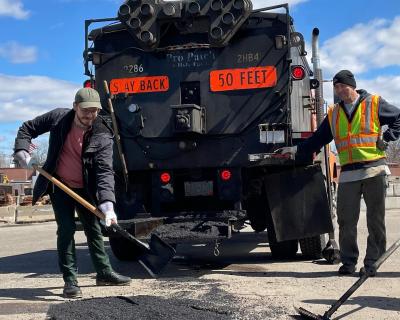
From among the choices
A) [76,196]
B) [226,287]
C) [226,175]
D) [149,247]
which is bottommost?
[226,287]

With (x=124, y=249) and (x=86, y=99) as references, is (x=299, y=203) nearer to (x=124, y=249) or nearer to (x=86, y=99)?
(x=124, y=249)

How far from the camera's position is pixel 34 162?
5586 mm

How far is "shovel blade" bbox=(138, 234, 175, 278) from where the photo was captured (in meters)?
5.30

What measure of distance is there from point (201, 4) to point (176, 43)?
60cm

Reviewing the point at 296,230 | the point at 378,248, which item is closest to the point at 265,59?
the point at 296,230

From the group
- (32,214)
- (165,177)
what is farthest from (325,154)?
(32,214)

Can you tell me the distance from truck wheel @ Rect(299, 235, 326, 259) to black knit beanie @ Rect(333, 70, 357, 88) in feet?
6.71

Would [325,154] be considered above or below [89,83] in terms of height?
below

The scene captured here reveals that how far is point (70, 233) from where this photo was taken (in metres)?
5.31

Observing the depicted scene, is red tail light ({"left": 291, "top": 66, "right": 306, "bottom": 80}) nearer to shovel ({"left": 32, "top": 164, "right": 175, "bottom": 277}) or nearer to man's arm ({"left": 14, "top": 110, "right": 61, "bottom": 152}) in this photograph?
shovel ({"left": 32, "top": 164, "right": 175, "bottom": 277})

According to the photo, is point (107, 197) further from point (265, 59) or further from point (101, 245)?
point (265, 59)

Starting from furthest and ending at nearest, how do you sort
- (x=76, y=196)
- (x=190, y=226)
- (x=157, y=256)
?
(x=190, y=226)
(x=157, y=256)
(x=76, y=196)

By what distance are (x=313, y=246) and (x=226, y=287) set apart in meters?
1.90

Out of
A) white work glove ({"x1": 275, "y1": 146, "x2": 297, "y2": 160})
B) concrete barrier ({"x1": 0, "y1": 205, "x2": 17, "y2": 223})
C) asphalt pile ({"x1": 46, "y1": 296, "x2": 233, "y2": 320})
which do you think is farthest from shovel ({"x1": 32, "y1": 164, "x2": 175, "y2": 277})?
concrete barrier ({"x1": 0, "y1": 205, "x2": 17, "y2": 223})
